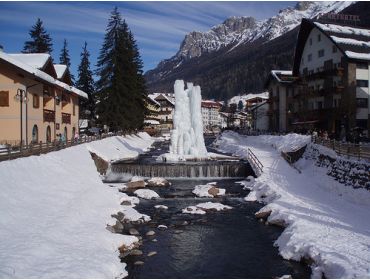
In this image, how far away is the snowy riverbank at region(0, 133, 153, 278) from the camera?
14102mm

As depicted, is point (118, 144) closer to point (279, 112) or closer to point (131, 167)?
point (131, 167)

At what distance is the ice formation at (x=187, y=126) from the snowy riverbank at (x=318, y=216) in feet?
47.0

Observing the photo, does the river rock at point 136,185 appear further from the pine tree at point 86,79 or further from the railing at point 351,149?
the pine tree at point 86,79

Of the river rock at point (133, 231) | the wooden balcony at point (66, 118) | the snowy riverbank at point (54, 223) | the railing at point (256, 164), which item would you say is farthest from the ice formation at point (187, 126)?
the river rock at point (133, 231)

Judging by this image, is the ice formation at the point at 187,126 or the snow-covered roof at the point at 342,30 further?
the snow-covered roof at the point at 342,30

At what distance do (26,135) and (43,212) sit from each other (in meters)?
20.2

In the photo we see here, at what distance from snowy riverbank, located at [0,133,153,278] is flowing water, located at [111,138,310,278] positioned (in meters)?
1.62

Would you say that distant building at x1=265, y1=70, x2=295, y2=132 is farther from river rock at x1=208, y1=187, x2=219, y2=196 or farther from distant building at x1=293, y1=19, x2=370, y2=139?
river rock at x1=208, y1=187, x2=219, y2=196

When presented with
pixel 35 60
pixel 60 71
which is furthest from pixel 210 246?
pixel 60 71

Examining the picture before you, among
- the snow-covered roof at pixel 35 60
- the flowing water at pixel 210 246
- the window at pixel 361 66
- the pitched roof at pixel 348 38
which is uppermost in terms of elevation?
the pitched roof at pixel 348 38

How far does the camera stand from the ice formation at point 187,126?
53156mm

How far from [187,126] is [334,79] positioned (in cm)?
2180

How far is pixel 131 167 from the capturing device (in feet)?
141

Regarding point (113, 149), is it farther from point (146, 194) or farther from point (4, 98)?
point (146, 194)
